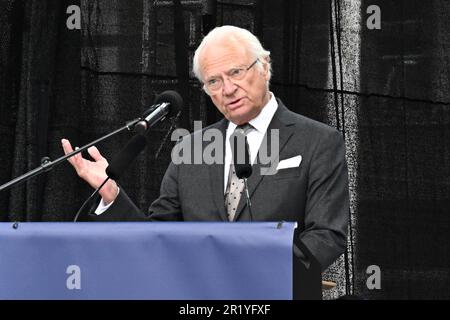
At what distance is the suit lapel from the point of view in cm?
300

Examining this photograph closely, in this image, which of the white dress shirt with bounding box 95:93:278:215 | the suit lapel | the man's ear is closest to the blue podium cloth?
the suit lapel

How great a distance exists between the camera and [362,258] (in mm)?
4246

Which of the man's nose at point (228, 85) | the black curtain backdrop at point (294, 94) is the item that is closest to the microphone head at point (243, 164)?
the man's nose at point (228, 85)

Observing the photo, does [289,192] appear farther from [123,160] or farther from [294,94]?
[294,94]

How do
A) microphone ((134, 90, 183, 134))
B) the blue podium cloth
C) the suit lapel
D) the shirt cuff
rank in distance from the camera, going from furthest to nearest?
the suit lapel → the shirt cuff → microphone ((134, 90, 183, 134)) → the blue podium cloth

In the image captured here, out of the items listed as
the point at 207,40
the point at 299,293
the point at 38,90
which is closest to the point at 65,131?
the point at 38,90

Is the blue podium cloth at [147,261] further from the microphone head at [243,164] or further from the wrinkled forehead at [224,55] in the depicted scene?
the wrinkled forehead at [224,55]

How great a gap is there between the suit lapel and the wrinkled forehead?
0.68ft

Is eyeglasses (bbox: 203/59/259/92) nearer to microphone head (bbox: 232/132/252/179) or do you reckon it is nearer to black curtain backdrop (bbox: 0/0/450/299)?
microphone head (bbox: 232/132/252/179)

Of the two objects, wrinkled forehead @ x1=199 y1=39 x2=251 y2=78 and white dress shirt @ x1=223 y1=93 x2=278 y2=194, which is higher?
wrinkled forehead @ x1=199 y1=39 x2=251 y2=78

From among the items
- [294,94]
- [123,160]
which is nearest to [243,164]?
[123,160]

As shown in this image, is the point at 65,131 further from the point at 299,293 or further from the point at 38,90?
the point at 299,293

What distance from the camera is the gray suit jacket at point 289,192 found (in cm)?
279

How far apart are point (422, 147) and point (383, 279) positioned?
573mm
